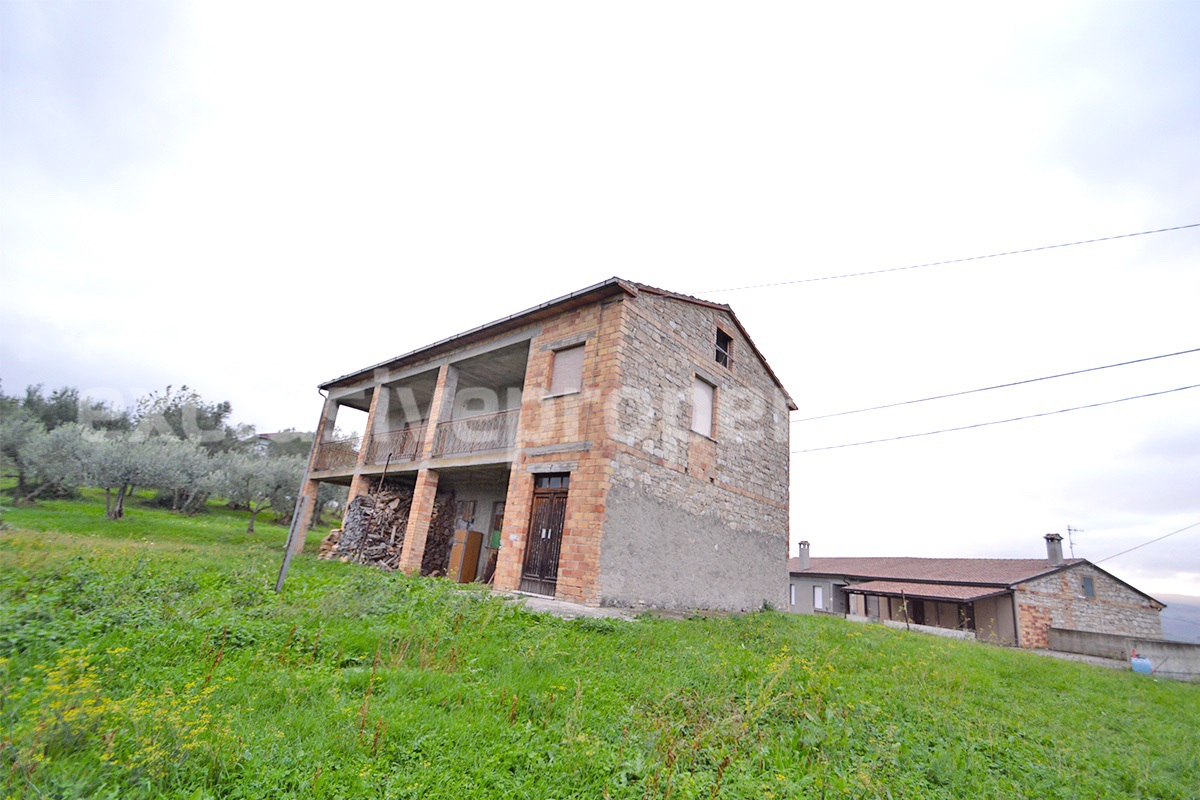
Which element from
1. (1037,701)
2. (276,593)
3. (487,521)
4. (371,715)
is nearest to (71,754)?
(371,715)

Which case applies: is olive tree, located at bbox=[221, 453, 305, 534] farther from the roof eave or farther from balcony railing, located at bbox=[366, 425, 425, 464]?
balcony railing, located at bbox=[366, 425, 425, 464]

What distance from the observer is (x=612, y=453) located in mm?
9188

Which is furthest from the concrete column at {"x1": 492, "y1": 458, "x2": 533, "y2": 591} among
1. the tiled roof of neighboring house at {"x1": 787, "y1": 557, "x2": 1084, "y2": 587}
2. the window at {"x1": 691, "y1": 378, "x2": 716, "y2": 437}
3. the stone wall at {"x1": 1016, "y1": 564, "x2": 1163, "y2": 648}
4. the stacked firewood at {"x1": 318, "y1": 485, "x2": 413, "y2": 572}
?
the stone wall at {"x1": 1016, "y1": 564, "x2": 1163, "y2": 648}

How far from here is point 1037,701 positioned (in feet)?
20.5

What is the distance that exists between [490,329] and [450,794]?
10534 millimetres

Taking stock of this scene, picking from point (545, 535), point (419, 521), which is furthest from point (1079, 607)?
point (419, 521)

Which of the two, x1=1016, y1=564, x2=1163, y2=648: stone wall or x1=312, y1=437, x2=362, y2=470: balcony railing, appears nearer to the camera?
x1=312, y1=437, x2=362, y2=470: balcony railing

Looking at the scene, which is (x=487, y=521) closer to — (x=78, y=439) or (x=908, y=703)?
(x=908, y=703)

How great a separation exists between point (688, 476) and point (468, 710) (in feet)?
26.0

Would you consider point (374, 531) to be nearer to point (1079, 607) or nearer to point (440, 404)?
point (440, 404)

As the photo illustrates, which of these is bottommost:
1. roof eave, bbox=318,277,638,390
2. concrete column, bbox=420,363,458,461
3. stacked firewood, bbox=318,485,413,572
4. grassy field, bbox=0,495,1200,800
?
grassy field, bbox=0,495,1200,800

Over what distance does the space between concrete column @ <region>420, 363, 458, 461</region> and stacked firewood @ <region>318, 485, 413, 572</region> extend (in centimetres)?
225

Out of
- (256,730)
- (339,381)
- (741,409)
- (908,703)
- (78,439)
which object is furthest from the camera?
(78,439)

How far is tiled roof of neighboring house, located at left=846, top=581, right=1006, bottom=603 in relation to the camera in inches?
800
